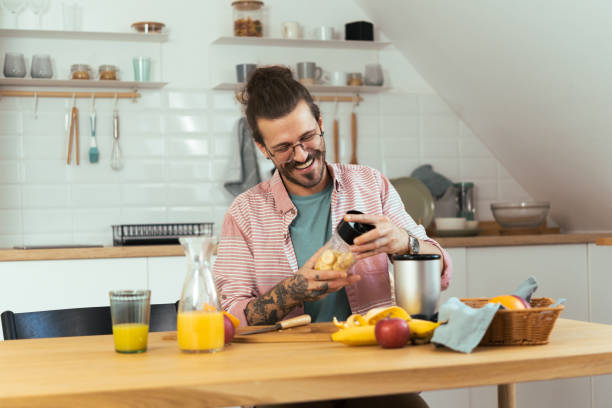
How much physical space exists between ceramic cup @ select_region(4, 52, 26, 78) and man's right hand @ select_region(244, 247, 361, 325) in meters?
2.27

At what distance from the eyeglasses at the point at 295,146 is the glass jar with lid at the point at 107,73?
77.4 inches

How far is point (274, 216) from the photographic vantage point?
2027 millimetres

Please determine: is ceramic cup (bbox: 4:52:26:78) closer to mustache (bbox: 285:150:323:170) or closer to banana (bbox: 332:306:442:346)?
Result: mustache (bbox: 285:150:323:170)

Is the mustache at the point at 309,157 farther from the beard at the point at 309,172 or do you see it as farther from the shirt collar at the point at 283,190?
the shirt collar at the point at 283,190

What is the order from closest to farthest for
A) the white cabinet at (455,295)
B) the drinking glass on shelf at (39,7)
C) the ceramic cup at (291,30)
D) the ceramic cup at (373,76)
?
the white cabinet at (455,295) < the drinking glass on shelf at (39,7) < the ceramic cup at (291,30) < the ceramic cup at (373,76)

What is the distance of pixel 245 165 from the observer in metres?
3.86

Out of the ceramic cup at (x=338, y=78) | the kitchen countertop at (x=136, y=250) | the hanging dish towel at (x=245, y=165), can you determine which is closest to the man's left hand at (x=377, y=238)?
the kitchen countertop at (x=136, y=250)

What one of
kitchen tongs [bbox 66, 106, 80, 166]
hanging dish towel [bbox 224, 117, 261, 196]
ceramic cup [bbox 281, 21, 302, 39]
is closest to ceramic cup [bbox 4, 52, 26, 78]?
kitchen tongs [bbox 66, 106, 80, 166]

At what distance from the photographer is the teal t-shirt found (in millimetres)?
1945

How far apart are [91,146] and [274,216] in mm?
1998

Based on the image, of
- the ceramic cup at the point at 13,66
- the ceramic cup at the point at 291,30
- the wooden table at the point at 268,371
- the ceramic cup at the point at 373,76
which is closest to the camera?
the wooden table at the point at 268,371

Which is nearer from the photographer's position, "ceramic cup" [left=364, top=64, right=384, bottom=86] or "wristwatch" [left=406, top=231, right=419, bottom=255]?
"wristwatch" [left=406, top=231, right=419, bottom=255]

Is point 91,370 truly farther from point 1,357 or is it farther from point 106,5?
point 106,5

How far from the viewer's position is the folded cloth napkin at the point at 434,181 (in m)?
4.05
